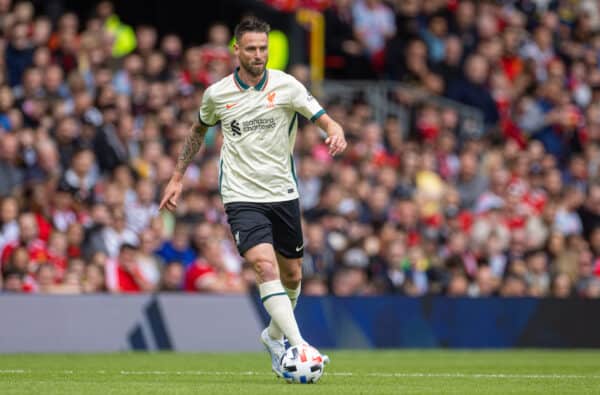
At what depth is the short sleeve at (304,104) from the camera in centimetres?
1012

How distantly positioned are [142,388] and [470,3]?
1792cm

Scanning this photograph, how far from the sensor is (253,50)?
32.8ft

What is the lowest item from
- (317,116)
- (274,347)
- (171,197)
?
(274,347)

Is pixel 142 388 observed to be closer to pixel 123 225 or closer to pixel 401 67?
pixel 123 225

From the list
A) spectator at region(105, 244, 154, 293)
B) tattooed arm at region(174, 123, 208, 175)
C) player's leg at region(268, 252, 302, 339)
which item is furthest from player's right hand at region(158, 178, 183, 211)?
spectator at region(105, 244, 154, 293)

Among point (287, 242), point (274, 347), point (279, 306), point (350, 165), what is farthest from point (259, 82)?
point (350, 165)

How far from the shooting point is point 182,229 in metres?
17.2

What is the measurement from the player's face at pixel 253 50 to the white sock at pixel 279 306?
164 cm

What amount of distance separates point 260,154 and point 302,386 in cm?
191

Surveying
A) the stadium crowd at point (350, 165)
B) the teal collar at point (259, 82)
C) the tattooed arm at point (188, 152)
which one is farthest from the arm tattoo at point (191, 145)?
the stadium crowd at point (350, 165)

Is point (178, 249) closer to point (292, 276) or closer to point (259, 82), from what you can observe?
point (292, 276)

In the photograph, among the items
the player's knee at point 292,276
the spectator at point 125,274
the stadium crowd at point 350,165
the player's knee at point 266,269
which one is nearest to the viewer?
the player's knee at point 266,269

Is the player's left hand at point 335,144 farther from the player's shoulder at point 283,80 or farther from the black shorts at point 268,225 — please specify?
the black shorts at point 268,225

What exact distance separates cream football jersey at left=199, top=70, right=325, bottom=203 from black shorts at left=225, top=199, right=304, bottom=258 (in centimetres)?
7
